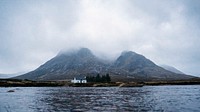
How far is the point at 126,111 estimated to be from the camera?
4225cm

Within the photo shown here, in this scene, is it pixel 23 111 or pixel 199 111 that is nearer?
pixel 199 111

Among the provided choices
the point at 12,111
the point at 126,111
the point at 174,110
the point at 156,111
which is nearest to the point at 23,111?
the point at 12,111

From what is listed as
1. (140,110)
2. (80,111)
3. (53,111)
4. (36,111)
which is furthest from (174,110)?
(36,111)

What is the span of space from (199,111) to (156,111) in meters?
6.39

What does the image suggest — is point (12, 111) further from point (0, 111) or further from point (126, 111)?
point (126, 111)

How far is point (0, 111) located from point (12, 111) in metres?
2.00

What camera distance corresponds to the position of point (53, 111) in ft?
143

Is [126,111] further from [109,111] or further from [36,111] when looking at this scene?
[36,111]

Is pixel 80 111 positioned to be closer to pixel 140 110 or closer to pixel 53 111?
pixel 53 111

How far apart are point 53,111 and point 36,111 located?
311 cm

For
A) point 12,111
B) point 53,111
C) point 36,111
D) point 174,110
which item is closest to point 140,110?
point 174,110

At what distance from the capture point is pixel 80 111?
4306 centimetres

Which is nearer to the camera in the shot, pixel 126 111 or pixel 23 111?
pixel 126 111

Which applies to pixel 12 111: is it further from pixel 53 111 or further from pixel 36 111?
pixel 53 111
